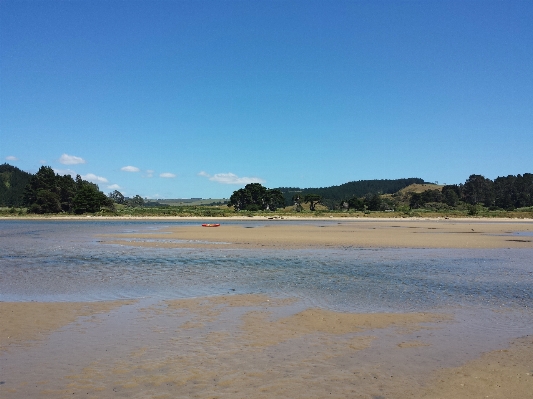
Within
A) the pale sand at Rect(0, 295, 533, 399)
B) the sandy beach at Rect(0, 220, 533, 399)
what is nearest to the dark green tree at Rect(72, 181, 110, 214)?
the sandy beach at Rect(0, 220, 533, 399)

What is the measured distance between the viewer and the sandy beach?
6594 mm

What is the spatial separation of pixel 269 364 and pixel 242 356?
0.69 metres

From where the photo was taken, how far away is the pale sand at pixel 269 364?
6516 mm

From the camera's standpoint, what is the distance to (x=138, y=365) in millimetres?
7582

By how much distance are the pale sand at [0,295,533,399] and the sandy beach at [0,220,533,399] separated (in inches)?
0.8

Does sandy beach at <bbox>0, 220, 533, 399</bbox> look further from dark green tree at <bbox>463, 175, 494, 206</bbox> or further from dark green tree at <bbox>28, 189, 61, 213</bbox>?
dark green tree at <bbox>463, 175, 494, 206</bbox>

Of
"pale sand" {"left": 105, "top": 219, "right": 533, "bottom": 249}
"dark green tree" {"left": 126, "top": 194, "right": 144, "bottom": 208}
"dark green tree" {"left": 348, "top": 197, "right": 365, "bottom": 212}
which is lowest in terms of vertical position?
"pale sand" {"left": 105, "top": 219, "right": 533, "bottom": 249}

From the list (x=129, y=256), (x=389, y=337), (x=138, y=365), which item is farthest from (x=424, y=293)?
(x=129, y=256)

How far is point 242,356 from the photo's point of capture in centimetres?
816

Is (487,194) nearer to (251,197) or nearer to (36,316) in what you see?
(251,197)

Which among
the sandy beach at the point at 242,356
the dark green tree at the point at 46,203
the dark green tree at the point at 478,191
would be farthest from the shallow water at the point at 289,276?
the dark green tree at the point at 478,191

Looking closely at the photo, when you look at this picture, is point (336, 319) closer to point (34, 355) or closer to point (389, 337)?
point (389, 337)

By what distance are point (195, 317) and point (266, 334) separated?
8.16ft

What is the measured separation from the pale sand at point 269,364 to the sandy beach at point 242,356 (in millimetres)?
21
